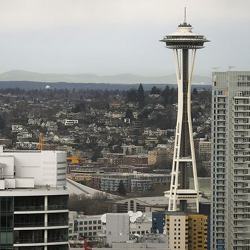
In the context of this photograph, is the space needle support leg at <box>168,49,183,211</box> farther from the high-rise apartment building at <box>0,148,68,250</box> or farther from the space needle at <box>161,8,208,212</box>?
the high-rise apartment building at <box>0,148,68,250</box>

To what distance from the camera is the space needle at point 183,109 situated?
7731cm

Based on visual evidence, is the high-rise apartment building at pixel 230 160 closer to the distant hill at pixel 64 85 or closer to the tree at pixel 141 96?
the distant hill at pixel 64 85

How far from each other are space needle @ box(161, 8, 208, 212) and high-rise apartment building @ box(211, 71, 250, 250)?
3504mm

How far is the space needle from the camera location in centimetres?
7731

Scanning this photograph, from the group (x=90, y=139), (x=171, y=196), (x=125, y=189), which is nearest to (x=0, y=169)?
(x=171, y=196)

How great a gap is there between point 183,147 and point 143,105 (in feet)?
154

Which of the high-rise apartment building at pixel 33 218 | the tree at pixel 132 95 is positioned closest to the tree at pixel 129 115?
the tree at pixel 132 95

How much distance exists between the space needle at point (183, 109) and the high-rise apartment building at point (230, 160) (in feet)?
11.5

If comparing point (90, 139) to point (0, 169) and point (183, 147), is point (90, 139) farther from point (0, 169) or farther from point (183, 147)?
point (0, 169)

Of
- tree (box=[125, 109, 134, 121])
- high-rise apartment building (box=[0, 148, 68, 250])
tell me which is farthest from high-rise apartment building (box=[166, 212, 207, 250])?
tree (box=[125, 109, 134, 121])

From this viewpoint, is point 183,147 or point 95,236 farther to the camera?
point 183,147

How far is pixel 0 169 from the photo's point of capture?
2783 centimetres

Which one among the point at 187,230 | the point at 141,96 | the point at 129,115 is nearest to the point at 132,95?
the point at 141,96

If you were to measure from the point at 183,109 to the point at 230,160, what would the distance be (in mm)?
6338
